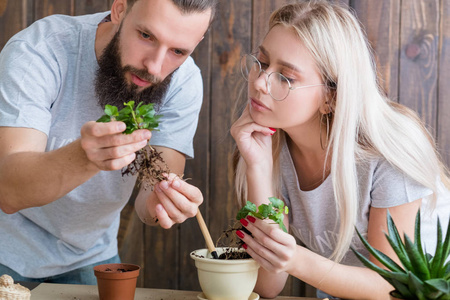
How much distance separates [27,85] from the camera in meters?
1.67

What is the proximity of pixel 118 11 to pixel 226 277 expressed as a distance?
1057 millimetres

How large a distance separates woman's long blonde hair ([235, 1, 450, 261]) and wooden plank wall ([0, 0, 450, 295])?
0.72 meters

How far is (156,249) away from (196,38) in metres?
1.30

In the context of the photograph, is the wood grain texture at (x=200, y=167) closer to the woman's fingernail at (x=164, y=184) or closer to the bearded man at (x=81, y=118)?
the bearded man at (x=81, y=118)

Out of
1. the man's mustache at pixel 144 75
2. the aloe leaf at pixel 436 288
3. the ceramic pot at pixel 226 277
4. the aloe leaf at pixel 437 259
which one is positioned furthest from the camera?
the man's mustache at pixel 144 75

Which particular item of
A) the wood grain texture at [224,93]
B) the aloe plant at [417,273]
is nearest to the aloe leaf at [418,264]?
the aloe plant at [417,273]

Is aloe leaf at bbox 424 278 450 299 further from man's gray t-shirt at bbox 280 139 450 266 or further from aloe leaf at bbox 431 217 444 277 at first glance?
man's gray t-shirt at bbox 280 139 450 266

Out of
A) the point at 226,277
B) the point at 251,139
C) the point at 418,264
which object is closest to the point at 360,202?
the point at 251,139

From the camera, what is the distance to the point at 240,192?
1.91 metres

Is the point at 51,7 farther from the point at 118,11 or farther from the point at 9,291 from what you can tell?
the point at 9,291

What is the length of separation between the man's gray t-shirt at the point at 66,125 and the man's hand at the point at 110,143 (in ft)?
1.60

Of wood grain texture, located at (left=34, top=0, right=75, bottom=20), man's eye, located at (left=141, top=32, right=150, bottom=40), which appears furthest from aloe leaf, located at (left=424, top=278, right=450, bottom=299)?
wood grain texture, located at (left=34, top=0, right=75, bottom=20)

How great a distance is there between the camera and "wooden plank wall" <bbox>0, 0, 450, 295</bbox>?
7.94 ft

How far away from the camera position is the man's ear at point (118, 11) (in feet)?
5.91
